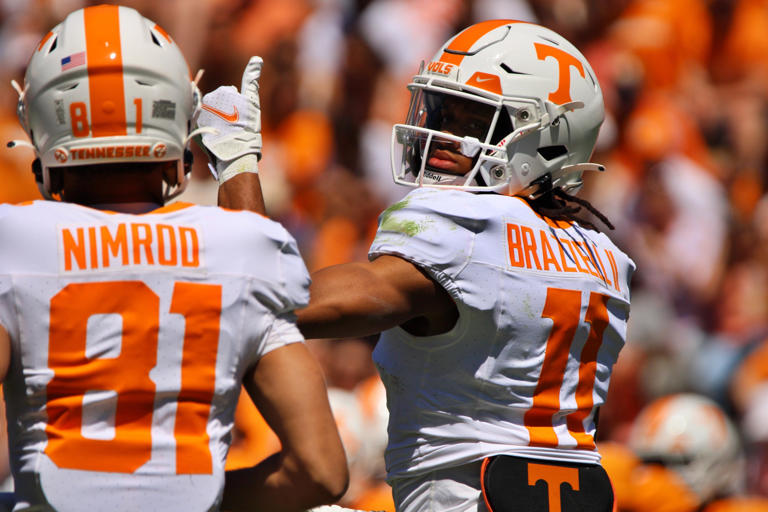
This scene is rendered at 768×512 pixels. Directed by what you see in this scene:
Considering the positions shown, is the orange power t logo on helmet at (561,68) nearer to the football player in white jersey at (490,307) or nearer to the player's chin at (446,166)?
the football player in white jersey at (490,307)

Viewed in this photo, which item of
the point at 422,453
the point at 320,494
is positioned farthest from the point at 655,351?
the point at 320,494

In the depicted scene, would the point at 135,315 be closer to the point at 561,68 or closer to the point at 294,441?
the point at 294,441

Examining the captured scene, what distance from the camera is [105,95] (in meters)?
2.36

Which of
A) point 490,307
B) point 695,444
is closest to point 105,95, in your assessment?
point 490,307

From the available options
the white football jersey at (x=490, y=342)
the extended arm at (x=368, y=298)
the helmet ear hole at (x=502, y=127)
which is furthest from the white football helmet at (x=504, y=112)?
the extended arm at (x=368, y=298)

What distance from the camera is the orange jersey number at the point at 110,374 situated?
2.22 meters

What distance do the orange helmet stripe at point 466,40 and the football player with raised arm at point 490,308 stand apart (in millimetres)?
55

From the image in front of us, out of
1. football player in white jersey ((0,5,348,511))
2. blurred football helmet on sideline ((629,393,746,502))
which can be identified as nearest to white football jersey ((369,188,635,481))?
football player in white jersey ((0,5,348,511))

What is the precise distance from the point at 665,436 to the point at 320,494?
396 centimetres

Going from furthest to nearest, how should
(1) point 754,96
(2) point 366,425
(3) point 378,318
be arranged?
(1) point 754,96 → (2) point 366,425 → (3) point 378,318

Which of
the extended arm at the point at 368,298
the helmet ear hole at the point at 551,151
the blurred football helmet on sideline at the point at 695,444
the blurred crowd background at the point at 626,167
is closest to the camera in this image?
the extended arm at the point at 368,298

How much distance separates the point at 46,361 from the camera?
87.5 inches

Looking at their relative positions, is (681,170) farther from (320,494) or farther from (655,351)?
(320,494)

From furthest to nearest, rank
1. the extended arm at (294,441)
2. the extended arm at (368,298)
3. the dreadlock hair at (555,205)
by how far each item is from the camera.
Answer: the dreadlock hair at (555,205) → the extended arm at (368,298) → the extended arm at (294,441)
